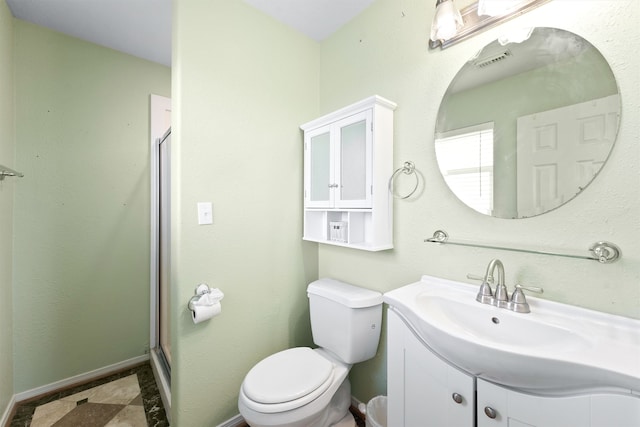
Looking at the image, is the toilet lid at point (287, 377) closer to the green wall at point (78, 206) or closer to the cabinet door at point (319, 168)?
the cabinet door at point (319, 168)

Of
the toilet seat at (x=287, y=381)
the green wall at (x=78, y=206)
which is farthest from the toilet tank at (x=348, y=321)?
the green wall at (x=78, y=206)

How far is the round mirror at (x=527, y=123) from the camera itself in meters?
0.84

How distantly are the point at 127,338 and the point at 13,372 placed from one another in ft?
1.88

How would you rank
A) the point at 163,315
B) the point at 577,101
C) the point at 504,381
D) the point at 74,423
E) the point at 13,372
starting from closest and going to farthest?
the point at 504,381 < the point at 577,101 < the point at 74,423 < the point at 13,372 < the point at 163,315

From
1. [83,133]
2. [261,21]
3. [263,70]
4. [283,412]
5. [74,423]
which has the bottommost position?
[74,423]

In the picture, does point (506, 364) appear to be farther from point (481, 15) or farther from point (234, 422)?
point (234, 422)

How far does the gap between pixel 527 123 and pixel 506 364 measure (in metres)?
0.82

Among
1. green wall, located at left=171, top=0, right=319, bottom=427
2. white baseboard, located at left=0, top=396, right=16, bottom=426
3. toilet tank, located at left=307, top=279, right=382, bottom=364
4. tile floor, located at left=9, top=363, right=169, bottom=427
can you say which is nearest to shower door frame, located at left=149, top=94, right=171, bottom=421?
tile floor, located at left=9, top=363, right=169, bottom=427

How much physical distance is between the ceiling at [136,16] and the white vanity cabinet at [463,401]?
1.70 meters

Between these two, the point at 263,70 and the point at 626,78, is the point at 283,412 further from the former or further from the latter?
the point at 263,70

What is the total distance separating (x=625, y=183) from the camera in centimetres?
78

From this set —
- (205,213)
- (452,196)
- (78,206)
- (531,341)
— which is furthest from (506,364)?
(78,206)

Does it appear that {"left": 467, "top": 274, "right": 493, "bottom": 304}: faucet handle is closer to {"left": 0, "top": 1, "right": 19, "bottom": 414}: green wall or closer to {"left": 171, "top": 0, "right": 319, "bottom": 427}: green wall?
{"left": 171, "top": 0, "right": 319, "bottom": 427}: green wall

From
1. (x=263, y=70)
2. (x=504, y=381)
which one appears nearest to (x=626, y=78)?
(x=504, y=381)
